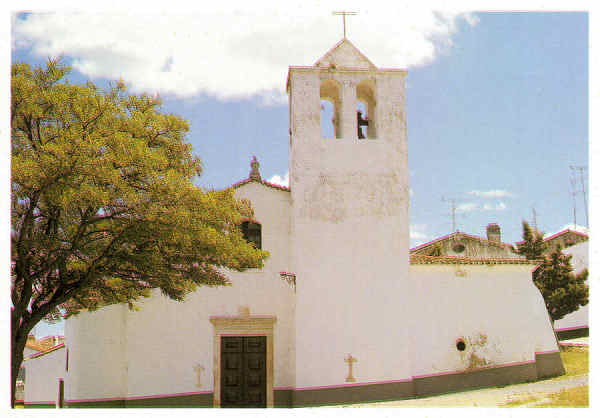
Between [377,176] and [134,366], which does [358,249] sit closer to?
[377,176]

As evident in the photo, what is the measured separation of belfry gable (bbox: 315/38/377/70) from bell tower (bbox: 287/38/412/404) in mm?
21

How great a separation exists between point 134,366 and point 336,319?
13.5 ft

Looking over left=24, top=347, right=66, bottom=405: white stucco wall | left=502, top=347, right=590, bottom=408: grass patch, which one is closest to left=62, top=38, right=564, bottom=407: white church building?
left=502, top=347, right=590, bottom=408: grass patch

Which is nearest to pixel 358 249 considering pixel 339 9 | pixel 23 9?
pixel 339 9

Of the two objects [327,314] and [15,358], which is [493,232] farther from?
[15,358]

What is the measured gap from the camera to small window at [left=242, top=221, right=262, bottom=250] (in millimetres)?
11938

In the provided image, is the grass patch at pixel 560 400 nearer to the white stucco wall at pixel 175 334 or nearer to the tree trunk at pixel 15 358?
the white stucco wall at pixel 175 334

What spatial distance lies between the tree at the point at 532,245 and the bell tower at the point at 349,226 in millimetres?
4021

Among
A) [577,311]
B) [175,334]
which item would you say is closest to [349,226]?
[175,334]

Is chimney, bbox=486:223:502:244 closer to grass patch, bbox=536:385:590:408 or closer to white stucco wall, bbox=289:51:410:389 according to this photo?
white stucco wall, bbox=289:51:410:389

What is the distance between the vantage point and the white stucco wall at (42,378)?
1547cm

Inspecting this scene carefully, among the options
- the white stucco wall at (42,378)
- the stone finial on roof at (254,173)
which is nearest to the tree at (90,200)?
the stone finial on roof at (254,173)

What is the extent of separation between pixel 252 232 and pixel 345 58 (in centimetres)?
416

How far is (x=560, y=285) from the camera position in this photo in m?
13.4
